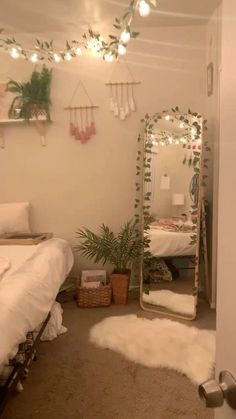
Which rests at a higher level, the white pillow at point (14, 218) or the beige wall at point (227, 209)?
the beige wall at point (227, 209)

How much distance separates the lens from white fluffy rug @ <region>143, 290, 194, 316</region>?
110 inches

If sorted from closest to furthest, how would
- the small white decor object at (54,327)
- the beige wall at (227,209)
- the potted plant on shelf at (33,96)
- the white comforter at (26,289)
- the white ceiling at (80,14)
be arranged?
the beige wall at (227,209) < the white comforter at (26,289) < the small white decor object at (54,327) < the white ceiling at (80,14) < the potted plant on shelf at (33,96)

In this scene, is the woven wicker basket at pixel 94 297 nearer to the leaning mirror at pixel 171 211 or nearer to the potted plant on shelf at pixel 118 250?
the potted plant on shelf at pixel 118 250

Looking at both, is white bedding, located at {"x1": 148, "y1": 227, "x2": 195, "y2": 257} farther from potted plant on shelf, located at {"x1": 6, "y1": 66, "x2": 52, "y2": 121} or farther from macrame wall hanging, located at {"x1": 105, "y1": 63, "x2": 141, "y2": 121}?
potted plant on shelf, located at {"x1": 6, "y1": 66, "x2": 52, "y2": 121}

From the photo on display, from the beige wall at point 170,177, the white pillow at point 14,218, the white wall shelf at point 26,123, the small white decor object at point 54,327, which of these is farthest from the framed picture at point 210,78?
the small white decor object at point 54,327

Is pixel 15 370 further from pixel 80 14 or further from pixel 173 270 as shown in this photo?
pixel 80 14

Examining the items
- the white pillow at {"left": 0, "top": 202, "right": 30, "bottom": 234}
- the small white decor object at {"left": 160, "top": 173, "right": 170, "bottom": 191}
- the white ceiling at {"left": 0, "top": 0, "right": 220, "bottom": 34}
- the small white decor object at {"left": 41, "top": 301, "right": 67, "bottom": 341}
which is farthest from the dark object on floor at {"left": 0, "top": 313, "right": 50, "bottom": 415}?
the white ceiling at {"left": 0, "top": 0, "right": 220, "bottom": 34}

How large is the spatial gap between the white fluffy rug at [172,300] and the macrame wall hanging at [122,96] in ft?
5.90

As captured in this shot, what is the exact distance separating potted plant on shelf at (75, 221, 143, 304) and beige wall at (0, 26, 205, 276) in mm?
209

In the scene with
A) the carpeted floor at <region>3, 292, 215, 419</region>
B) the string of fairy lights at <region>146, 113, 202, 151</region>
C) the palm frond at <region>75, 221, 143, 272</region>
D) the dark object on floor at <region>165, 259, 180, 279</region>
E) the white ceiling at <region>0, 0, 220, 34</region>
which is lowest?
the carpeted floor at <region>3, 292, 215, 419</region>

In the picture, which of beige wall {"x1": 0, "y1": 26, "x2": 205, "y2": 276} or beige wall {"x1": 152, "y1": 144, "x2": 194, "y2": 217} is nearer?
beige wall {"x1": 152, "y1": 144, "x2": 194, "y2": 217}

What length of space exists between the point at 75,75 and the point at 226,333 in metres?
3.10

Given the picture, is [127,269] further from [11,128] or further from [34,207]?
[11,128]

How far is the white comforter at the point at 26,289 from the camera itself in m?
1.41
